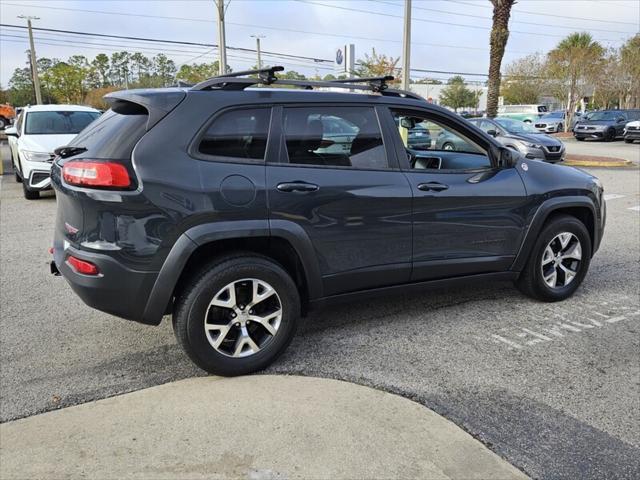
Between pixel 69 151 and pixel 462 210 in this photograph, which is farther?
pixel 462 210

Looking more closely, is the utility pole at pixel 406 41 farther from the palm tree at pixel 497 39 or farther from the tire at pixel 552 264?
the tire at pixel 552 264

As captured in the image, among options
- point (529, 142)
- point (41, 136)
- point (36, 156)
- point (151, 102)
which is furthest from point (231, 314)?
point (529, 142)

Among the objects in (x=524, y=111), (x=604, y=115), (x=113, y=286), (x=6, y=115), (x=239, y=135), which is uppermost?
(x=524, y=111)

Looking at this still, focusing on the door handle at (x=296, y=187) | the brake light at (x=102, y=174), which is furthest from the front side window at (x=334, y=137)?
the brake light at (x=102, y=174)

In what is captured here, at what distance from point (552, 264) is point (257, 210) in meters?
2.80

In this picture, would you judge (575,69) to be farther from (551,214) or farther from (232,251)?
(232,251)

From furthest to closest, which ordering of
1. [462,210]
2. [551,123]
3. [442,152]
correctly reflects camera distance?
1. [551,123]
2. [442,152]
3. [462,210]

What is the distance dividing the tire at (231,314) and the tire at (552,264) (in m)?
2.21

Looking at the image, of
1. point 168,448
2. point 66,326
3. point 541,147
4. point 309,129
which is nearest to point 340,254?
point 309,129

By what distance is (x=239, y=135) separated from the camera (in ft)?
11.3

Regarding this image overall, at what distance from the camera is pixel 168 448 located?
2740 millimetres

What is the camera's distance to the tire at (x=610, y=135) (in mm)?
28328

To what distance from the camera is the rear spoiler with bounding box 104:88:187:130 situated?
3281 mm

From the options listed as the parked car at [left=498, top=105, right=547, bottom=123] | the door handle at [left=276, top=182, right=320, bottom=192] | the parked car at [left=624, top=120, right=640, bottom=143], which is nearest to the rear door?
the door handle at [left=276, top=182, right=320, bottom=192]
